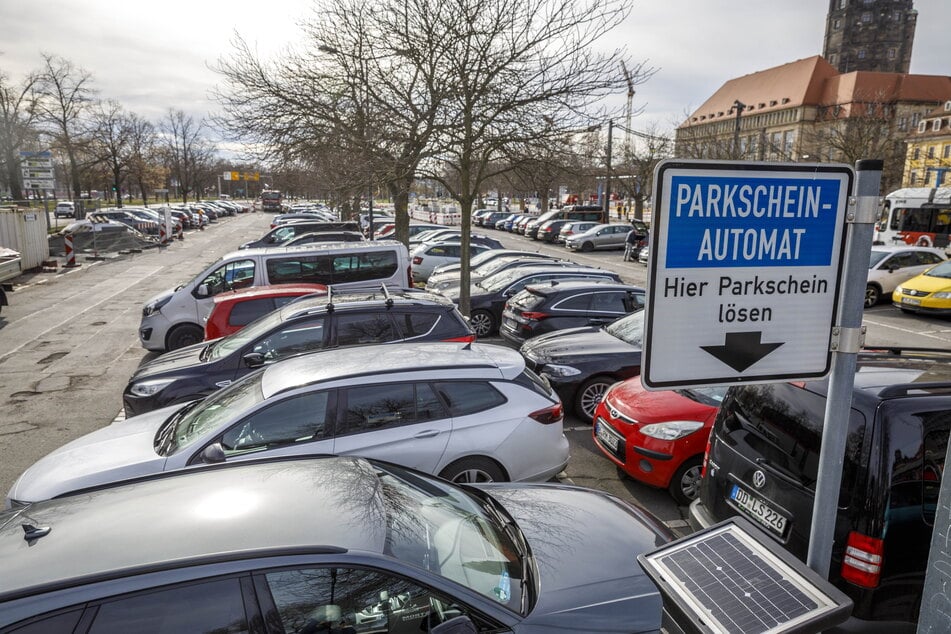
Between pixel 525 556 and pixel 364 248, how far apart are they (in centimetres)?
964

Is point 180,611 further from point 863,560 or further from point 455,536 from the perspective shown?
point 863,560

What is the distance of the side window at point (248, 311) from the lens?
9328 mm

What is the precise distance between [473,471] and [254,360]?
3157mm

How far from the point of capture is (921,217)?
86.1ft

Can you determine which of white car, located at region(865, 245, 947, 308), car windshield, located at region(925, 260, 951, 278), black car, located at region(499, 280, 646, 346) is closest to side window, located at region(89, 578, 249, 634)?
black car, located at region(499, 280, 646, 346)

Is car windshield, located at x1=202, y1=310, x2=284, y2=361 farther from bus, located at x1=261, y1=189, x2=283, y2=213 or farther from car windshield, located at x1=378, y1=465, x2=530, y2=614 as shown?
bus, located at x1=261, y1=189, x2=283, y2=213

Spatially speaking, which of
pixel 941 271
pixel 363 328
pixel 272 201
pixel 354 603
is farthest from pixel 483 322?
pixel 272 201

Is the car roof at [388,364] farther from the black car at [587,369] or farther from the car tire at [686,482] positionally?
→ the black car at [587,369]

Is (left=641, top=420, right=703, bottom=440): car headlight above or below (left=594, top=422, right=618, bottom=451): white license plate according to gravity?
above

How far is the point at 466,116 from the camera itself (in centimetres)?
1187

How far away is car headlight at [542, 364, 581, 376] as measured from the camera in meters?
7.96

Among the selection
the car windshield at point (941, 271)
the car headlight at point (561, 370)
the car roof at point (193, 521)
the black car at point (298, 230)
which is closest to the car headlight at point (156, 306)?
the car headlight at point (561, 370)

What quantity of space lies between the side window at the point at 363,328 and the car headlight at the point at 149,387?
2.02m

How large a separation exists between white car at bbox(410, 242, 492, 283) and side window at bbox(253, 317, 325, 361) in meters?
11.6
